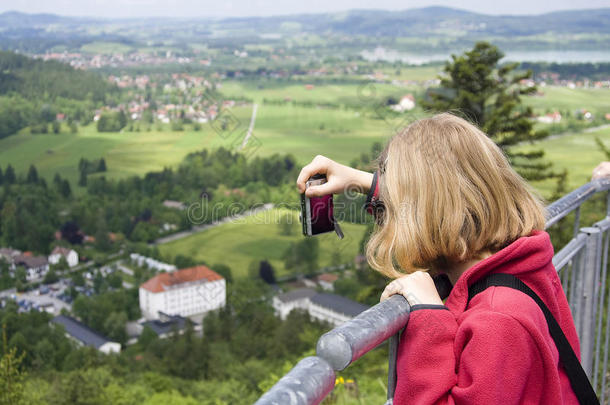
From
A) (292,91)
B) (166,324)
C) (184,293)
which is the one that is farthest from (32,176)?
(166,324)

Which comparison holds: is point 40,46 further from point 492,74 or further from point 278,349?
point 492,74

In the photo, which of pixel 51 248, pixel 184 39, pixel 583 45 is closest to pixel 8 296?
pixel 51 248

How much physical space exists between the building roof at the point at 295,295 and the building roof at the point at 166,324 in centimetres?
585

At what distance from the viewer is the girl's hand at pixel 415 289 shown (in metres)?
0.96

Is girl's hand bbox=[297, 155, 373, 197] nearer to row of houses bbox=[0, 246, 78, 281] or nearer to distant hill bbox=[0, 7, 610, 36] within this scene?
row of houses bbox=[0, 246, 78, 281]

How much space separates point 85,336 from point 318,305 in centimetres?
1366

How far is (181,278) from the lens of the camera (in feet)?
135

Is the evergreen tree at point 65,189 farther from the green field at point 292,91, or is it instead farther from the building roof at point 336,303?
the building roof at point 336,303

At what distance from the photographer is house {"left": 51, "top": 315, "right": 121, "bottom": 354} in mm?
35344

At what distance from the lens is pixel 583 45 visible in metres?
58.1

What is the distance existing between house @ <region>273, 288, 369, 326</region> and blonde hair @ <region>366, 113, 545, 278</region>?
31466 millimetres

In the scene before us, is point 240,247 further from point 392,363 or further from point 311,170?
point 392,363

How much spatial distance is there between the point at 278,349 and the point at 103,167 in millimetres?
34378

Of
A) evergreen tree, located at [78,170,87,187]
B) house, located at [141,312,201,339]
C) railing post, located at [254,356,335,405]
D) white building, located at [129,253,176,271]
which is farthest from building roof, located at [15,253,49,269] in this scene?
railing post, located at [254,356,335,405]
